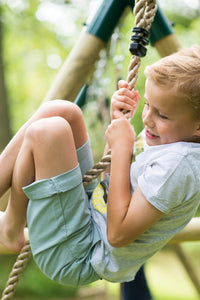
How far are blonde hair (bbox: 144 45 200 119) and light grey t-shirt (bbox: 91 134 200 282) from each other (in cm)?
11

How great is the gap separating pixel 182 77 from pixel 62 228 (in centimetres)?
44

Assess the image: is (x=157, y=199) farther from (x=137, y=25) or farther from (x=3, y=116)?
(x=3, y=116)

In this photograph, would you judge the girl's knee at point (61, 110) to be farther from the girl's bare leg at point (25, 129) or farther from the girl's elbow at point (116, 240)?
the girl's elbow at point (116, 240)

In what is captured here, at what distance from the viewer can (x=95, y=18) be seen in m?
1.38

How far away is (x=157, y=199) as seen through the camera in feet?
2.64

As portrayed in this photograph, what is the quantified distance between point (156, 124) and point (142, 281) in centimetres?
92

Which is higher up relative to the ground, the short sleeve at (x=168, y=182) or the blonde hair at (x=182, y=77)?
the blonde hair at (x=182, y=77)

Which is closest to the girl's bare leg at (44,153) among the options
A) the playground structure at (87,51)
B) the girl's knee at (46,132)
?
the girl's knee at (46,132)

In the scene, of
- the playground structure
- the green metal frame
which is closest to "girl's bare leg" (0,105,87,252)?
the playground structure

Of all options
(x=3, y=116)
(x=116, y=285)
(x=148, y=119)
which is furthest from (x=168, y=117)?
(x=116, y=285)

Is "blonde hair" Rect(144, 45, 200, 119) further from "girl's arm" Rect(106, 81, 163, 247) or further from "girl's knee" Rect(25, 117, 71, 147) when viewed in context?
"girl's knee" Rect(25, 117, 71, 147)

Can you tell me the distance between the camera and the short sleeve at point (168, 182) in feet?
2.63

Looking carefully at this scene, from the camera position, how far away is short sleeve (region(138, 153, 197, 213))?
80cm

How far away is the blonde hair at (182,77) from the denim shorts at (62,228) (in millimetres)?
282
